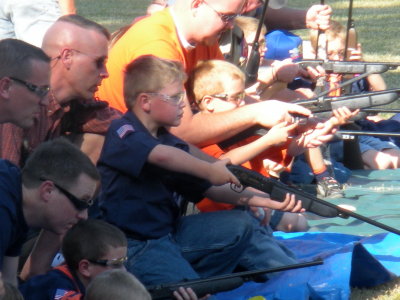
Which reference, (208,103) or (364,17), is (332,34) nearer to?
(208,103)

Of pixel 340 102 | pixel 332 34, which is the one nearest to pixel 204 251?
pixel 340 102

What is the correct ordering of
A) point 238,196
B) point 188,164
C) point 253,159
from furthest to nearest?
point 253,159 < point 238,196 < point 188,164

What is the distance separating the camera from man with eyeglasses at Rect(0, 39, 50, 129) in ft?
12.1

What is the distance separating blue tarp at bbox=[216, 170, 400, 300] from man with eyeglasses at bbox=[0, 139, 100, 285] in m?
1.12

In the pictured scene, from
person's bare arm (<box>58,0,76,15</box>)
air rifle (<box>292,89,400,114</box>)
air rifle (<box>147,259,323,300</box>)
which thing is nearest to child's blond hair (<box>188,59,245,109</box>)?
air rifle (<box>292,89,400,114</box>)

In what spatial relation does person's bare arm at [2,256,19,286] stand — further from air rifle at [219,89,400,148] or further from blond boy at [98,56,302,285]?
air rifle at [219,89,400,148]

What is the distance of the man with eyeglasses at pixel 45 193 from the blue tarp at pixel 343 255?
43.9 inches

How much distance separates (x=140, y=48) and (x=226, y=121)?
0.58 meters

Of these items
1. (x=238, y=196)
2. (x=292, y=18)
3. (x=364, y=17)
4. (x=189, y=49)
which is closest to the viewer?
(x=238, y=196)

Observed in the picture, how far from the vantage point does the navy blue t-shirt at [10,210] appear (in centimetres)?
325

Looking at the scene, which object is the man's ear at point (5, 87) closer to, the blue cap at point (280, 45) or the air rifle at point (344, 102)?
the air rifle at point (344, 102)

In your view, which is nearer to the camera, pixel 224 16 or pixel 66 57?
pixel 66 57

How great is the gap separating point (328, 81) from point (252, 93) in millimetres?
1213

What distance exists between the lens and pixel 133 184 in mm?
4230
